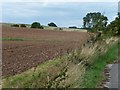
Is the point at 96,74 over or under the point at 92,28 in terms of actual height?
under

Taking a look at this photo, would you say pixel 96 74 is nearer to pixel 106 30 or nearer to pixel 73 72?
pixel 73 72

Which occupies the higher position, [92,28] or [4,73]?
[92,28]

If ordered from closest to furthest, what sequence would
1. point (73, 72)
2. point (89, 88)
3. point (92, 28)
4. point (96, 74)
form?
1. point (73, 72)
2. point (89, 88)
3. point (96, 74)
4. point (92, 28)

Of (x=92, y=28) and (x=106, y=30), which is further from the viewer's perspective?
(x=106, y=30)

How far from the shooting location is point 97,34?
78.4 ft

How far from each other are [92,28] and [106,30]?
251 inches

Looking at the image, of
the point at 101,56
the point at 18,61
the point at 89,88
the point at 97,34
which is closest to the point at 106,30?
the point at 97,34

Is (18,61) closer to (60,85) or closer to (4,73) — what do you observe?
(4,73)

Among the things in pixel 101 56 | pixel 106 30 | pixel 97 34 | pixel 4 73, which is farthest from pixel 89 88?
pixel 106 30

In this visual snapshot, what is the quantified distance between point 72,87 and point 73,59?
12.2ft

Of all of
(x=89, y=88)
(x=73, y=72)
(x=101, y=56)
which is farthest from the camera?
(x=101, y=56)

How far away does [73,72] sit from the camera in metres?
9.95

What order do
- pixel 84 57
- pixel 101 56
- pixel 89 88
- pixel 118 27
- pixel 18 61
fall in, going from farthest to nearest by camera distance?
pixel 118 27 → pixel 101 56 → pixel 18 61 → pixel 84 57 → pixel 89 88

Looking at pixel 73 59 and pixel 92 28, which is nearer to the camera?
pixel 73 59
